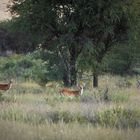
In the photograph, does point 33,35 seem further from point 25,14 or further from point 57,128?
point 57,128

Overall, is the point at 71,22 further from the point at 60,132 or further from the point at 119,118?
the point at 60,132

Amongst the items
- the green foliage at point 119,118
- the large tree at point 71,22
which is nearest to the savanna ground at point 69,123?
the green foliage at point 119,118

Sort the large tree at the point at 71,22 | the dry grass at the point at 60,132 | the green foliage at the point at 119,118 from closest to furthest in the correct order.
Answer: the dry grass at the point at 60,132 → the green foliage at the point at 119,118 → the large tree at the point at 71,22

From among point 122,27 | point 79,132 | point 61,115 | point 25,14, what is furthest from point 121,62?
point 79,132

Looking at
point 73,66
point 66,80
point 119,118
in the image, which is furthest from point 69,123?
point 66,80

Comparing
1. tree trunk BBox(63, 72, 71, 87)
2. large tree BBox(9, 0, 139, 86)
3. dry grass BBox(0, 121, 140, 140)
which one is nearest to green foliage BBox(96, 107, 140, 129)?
dry grass BBox(0, 121, 140, 140)

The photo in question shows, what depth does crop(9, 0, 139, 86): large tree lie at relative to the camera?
2669 cm

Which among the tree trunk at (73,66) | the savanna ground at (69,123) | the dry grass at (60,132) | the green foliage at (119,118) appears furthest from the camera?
the tree trunk at (73,66)

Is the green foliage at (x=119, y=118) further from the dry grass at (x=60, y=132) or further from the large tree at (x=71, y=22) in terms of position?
the large tree at (x=71, y=22)

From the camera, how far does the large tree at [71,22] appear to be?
26688 mm

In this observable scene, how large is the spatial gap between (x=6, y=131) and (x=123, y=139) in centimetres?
220

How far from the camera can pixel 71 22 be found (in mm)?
Answer: 26953

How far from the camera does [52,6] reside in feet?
90.8

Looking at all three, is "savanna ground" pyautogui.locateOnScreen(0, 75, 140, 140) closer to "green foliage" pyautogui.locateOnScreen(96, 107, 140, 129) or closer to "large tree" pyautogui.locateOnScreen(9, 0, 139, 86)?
"green foliage" pyautogui.locateOnScreen(96, 107, 140, 129)
